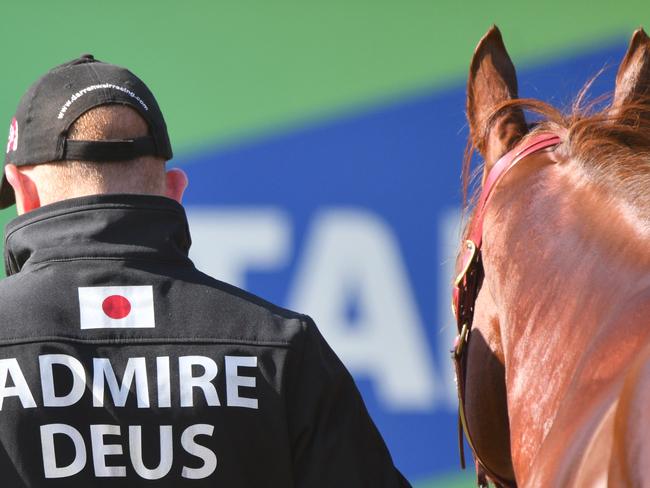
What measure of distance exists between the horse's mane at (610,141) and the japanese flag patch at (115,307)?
649 mm

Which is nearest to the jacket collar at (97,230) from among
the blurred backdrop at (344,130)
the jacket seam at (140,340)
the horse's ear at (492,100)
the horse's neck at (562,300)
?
the jacket seam at (140,340)

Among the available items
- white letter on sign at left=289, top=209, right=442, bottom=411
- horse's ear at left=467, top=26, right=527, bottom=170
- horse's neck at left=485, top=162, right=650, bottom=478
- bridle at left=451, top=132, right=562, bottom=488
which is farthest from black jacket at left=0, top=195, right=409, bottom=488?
white letter on sign at left=289, top=209, right=442, bottom=411

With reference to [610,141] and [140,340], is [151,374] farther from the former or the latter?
[610,141]

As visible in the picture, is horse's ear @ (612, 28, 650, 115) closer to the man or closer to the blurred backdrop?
the man

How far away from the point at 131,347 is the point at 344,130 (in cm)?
202

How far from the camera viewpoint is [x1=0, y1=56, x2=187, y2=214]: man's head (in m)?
1.27

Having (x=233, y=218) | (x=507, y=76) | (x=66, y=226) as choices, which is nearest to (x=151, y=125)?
(x=66, y=226)

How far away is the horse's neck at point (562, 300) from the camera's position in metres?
1.23

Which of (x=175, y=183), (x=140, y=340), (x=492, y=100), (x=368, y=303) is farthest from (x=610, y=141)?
(x=368, y=303)

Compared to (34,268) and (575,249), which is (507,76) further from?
(34,268)

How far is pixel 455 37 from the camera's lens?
3223 millimetres

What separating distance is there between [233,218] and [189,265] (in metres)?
1.82

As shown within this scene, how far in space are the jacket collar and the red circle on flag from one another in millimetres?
53

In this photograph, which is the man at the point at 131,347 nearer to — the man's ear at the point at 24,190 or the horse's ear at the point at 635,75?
the man's ear at the point at 24,190
